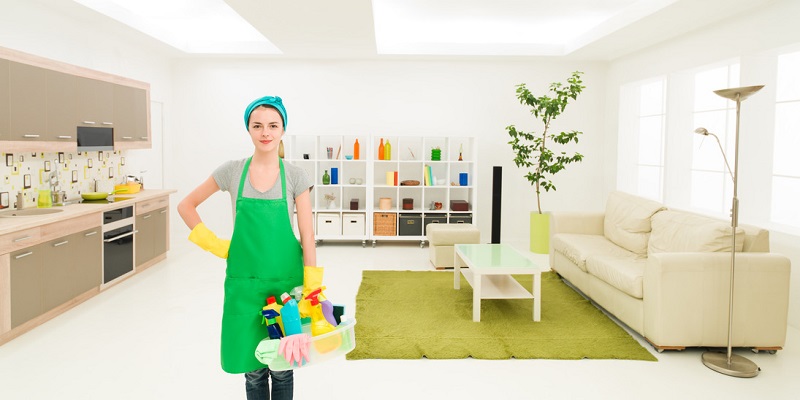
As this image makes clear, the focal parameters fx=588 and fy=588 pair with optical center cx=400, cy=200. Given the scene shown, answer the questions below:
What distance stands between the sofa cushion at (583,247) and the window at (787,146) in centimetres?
142

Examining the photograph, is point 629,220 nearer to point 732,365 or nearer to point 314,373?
point 732,365

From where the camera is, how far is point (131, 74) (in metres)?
7.34

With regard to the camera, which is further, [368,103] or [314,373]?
[368,103]

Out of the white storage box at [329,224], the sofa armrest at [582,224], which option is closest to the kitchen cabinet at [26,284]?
the white storage box at [329,224]

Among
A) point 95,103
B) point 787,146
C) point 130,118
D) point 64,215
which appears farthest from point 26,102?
point 787,146

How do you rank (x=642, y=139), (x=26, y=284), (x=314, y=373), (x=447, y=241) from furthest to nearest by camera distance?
(x=642, y=139)
(x=447, y=241)
(x=26, y=284)
(x=314, y=373)

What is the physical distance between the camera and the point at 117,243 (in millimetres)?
5715

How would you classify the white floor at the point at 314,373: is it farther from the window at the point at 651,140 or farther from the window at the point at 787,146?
the window at the point at 651,140

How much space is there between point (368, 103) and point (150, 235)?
12.0 ft

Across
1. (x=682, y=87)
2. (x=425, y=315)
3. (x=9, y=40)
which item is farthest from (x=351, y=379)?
(x=682, y=87)

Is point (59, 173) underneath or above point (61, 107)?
underneath

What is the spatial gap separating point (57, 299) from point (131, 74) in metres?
3.59

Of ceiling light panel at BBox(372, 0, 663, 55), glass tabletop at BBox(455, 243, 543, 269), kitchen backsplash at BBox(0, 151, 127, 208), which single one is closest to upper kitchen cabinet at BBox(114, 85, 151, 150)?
kitchen backsplash at BBox(0, 151, 127, 208)

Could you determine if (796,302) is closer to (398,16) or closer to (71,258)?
(398,16)
